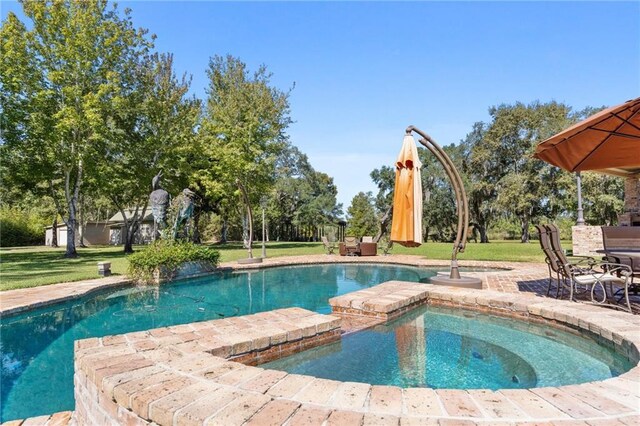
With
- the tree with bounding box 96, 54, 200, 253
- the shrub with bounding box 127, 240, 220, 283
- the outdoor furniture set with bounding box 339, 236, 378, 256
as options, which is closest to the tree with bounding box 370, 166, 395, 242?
the outdoor furniture set with bounding box 339, 236, 378, 256

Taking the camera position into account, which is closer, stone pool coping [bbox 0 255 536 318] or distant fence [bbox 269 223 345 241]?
stone pool coping [bbox 0 255 536 318]

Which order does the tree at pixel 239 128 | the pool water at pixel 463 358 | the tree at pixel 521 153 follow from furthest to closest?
1. the tree at pixel 521 153
2. the tree at pixel 239 128
3. the pool water at pixel 463 358

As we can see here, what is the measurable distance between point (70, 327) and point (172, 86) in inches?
681

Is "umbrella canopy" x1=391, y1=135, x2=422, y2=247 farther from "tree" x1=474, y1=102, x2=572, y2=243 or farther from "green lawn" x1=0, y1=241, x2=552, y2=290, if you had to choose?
"tree" x1=474, y1=102, x2=572, y2=243

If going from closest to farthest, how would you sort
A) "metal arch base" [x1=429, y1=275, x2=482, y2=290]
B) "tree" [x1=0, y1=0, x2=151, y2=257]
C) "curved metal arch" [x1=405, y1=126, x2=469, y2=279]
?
"metal arch base" [x1=429, y1=275, x2=482, y2=290] → "curved metal arch" [x1=405, y1=126, x2=469, y2=279] → "tree" [x1=0, y1=0, x2=151, y2=257]

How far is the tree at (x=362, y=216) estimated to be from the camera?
31.9 m

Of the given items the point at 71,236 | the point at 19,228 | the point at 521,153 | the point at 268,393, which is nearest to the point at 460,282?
the point at 268,393

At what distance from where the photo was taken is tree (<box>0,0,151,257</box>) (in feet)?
50.9

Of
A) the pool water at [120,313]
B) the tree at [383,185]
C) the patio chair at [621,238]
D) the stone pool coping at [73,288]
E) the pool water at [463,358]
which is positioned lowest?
the pool water at [120,313]

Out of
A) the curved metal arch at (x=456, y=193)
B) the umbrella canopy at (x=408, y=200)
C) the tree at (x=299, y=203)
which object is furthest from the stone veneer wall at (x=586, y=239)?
the tree at (x=299, y=203)

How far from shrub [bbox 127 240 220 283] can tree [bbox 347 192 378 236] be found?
70.7 ft

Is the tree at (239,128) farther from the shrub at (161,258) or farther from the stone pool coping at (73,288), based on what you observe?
the shrub at (161,258)

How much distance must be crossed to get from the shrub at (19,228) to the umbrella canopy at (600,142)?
40958 millimetres

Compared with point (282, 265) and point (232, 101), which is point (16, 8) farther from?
point (282, 265)
